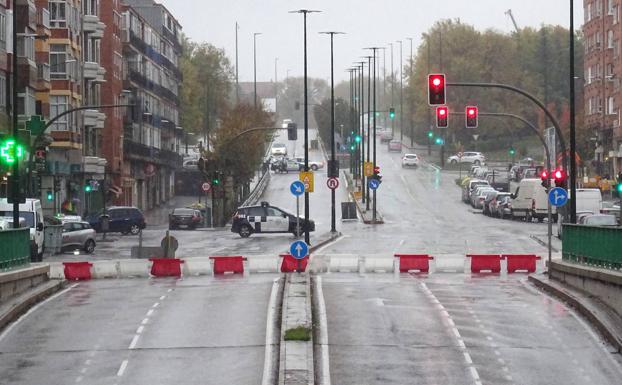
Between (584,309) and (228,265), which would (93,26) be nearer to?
(228,265)

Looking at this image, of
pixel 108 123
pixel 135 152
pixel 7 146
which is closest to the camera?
pixel 7 146

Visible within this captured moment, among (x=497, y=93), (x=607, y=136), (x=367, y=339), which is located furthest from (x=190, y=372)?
(x=497, y=93)

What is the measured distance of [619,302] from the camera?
28422 mm

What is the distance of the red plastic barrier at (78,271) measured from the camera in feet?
137

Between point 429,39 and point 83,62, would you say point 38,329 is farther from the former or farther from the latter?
point 429,39

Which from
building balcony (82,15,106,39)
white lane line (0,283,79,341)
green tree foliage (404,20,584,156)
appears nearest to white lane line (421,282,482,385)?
white lane line (0,283,79,341)

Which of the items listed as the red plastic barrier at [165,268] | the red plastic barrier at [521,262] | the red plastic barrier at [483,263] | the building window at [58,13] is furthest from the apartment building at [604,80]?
the red plastic barrier at [165,268]

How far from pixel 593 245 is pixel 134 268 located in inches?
618

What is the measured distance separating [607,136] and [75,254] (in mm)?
65115

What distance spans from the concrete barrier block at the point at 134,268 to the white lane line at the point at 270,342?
766 cm

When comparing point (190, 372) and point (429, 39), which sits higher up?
point (429, 39)

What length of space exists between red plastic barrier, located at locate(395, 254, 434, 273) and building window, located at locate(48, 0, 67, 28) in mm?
41368

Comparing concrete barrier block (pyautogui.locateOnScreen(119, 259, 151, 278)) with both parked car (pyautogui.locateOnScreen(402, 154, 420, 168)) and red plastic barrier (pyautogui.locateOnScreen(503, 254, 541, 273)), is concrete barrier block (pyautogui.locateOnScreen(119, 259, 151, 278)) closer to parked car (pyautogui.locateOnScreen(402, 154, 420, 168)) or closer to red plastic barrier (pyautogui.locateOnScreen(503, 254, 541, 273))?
red plastic barrier (pyautogui.locateOnScreen(503, 254, 541, 273))

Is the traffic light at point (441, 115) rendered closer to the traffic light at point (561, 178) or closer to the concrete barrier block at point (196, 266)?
the traffic light at point (561, 178)
